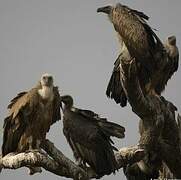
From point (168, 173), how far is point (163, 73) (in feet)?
5.36

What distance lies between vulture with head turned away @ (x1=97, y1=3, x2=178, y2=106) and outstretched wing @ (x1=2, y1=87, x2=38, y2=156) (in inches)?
53.2

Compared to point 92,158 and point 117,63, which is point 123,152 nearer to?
point 92,158

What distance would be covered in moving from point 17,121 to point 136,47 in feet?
6.36

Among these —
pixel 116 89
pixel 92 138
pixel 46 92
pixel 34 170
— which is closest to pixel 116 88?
pixel 116 89

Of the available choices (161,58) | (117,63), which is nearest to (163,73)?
(161,58)

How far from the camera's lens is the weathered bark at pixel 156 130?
983 cm

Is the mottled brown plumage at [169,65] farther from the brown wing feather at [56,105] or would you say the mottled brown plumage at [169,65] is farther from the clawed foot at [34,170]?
the clawed foot at [34,170]

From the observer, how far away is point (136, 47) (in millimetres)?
9906

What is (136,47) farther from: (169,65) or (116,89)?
(169,65)

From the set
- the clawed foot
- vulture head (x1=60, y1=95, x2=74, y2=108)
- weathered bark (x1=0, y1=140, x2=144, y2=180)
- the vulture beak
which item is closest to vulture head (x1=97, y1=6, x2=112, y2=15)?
the vulture beak

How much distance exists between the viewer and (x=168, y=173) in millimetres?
11219

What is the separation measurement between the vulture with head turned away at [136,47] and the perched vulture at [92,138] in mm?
544

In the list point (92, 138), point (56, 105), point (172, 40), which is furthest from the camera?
point (172, 40)

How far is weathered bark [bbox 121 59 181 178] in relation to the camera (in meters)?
9.83
